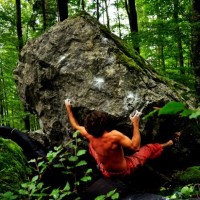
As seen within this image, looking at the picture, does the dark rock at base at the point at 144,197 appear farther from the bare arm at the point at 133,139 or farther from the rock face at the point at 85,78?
the rock face at the point at 85,78

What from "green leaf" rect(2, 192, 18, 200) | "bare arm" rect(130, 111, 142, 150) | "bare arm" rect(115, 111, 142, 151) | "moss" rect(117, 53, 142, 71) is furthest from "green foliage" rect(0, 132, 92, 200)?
"moss" rect(117, 53, 142, 71)

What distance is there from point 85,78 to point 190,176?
282 cm

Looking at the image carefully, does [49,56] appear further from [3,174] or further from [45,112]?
[3,174]

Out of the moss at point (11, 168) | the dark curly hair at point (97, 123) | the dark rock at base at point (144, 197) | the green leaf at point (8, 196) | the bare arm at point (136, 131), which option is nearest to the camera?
the green leaf at point (8, 196)

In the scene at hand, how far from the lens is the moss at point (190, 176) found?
18.2 ft

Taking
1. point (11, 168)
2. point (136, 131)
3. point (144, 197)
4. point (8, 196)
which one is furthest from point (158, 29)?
point (8, 196)

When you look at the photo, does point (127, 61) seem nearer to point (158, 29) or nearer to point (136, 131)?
point (136, 131)

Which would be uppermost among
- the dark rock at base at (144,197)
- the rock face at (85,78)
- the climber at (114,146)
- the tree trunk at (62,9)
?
the tree trunk at (62,9)

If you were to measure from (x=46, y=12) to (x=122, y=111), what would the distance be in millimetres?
Answer: 11485

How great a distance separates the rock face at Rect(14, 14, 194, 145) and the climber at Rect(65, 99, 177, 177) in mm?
531

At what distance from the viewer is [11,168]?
3146 millimetres

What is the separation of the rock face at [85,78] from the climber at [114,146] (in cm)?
53

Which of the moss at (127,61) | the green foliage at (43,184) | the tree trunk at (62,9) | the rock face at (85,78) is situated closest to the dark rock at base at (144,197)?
the rock face at (85,78)

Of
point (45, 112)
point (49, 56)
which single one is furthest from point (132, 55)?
point (45, 112)
